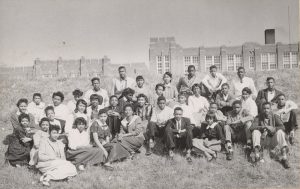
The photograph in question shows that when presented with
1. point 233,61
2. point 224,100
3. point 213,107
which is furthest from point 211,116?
point 233,61

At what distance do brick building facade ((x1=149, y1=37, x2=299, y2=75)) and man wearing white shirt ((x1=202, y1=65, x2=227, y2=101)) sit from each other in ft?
76.1

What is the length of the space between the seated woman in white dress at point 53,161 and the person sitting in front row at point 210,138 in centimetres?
251

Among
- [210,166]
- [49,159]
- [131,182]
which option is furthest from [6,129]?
[210,166]

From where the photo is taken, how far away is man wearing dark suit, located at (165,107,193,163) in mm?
7242

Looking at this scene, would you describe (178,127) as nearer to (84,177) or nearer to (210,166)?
(210,166)

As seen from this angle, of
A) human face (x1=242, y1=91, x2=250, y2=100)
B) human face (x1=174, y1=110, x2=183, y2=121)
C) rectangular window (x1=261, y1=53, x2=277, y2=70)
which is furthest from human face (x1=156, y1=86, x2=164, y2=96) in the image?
rectangular window (x1=261, y1=53, x2=277, y2=70)

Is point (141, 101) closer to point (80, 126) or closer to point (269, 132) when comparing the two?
point (80, 126)

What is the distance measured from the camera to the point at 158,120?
777 centimetres

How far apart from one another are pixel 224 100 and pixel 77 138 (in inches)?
131

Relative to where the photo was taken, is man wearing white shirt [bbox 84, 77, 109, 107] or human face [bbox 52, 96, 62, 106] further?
man wearing white shirt [bbox 84, 77, 109, 107]

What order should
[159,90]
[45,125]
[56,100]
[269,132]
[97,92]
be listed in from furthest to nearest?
[97,92] → [159,90] → [56,100] → [269,132] → [45,125]

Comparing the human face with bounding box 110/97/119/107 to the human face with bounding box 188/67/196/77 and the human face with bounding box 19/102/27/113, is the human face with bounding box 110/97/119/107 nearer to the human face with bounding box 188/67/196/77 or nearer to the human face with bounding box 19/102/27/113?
the human face with bounding box 19/102/27/113

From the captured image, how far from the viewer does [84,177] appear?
6.82 meters

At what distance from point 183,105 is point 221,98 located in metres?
0.94
